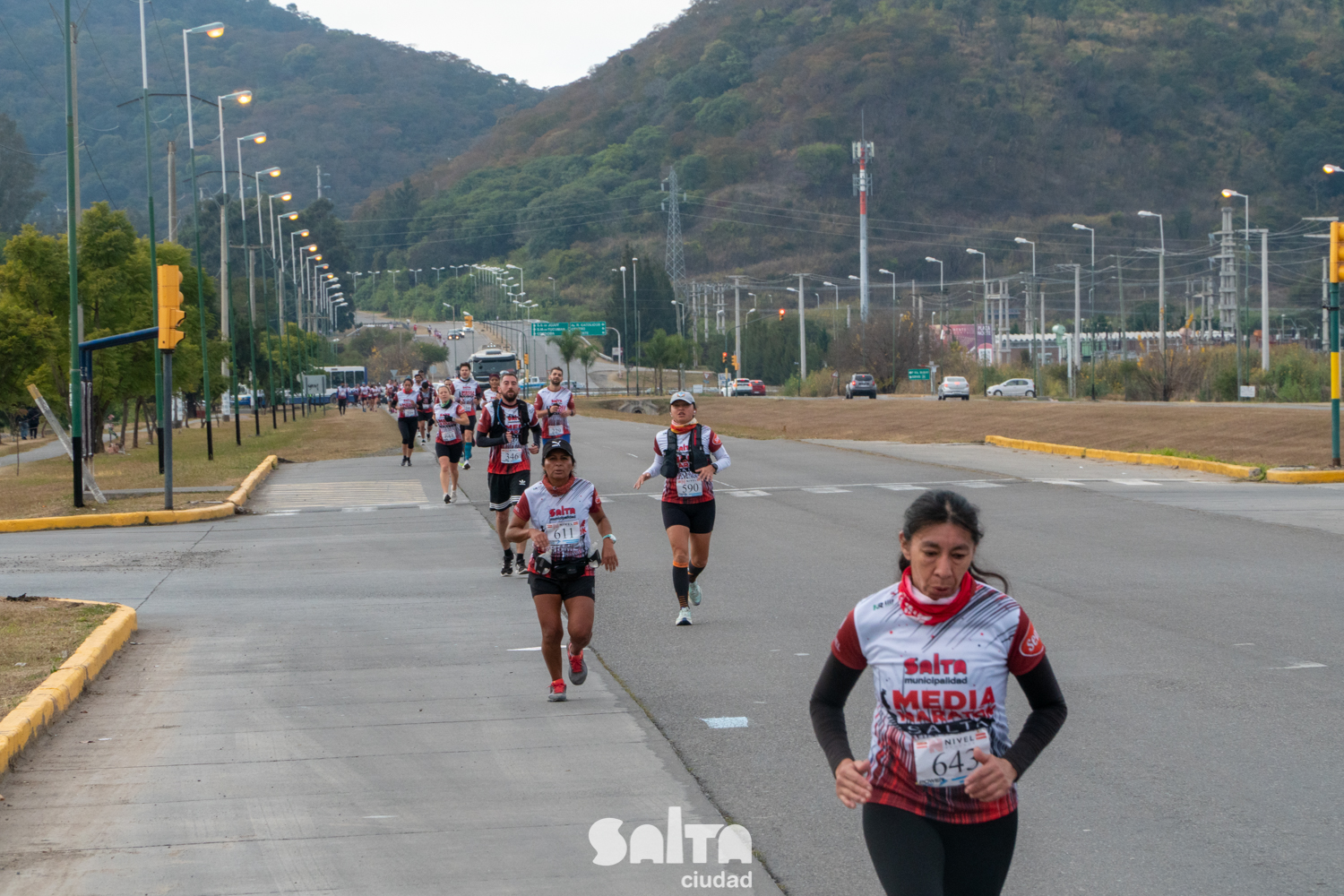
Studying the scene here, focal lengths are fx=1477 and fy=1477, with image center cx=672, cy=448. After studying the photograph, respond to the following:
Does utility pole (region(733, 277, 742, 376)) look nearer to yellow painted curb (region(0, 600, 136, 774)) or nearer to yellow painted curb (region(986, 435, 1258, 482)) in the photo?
yellow painted curb (region(986, 435, 1258, 482))

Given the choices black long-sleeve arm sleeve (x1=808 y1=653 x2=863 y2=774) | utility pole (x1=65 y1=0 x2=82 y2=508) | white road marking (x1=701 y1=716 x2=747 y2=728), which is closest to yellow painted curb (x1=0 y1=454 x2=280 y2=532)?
utility pole (x1=65 y1=0 x2=82 y2=508)

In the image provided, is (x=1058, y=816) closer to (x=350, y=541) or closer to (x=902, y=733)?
(x=902, y=733)

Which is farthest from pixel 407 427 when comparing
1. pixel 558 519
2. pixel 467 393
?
pixel 558 519

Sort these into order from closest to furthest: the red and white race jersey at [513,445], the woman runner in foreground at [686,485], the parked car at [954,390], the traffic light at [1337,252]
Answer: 1. the woman runner in foreground at [686,485]
2. the red and white race jersey at [513,445]
3. the traffic light at [1337,252]
4. the parked car at [954,390]

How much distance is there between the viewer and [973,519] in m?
3.86

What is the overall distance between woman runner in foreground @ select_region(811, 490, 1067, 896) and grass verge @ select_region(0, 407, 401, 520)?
63.2 ft

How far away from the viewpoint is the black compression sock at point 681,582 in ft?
36.2

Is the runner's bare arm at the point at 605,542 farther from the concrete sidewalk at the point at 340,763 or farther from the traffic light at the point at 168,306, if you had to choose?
the traffic light at the point at 168,306

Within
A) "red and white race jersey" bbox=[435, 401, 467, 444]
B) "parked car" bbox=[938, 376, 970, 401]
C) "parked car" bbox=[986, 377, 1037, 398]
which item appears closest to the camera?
"red and white race jersey" bbox=[435, 401, 467, 444]

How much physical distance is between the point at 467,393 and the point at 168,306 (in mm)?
4574

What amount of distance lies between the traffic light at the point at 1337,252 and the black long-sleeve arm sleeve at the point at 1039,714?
22287 mm

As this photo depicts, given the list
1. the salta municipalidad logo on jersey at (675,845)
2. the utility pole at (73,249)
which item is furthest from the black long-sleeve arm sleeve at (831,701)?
the utility pole at (73,249)

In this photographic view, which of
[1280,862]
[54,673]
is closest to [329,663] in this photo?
[54,673]

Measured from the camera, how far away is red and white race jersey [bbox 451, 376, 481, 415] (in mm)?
22697
